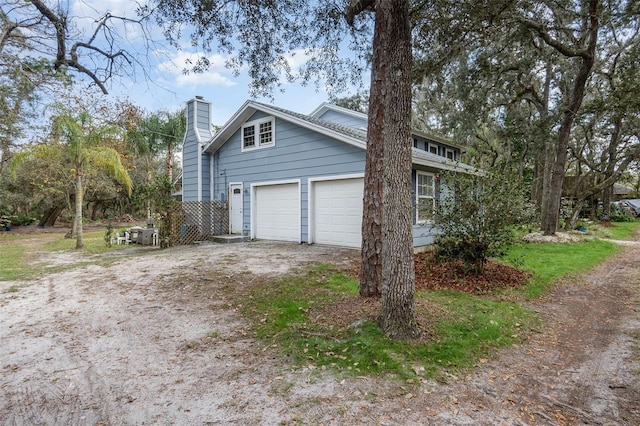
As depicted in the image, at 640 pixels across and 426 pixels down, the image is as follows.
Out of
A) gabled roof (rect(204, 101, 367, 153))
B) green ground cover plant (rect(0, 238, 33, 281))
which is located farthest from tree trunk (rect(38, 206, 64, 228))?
gabled roof (rect(204, 101, 367, 153))

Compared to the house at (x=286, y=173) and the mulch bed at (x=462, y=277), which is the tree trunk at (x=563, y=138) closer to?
the house at (x=286, y=173)

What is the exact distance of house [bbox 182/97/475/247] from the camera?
395 inches

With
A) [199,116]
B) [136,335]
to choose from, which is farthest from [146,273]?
[199,116]

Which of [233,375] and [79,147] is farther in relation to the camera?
[79,147]

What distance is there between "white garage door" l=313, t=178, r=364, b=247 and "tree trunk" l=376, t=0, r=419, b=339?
19.6 feet

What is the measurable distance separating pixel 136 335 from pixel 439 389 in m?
3.31

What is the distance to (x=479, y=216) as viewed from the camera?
6.29 m

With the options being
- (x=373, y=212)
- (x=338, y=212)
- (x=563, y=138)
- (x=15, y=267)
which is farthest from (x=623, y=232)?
(x=15, y=267)

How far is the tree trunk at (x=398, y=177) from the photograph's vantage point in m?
3.62

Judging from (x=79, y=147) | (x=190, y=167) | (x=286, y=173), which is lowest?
(x=286, y=173)

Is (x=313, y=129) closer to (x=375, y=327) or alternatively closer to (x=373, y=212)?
(x=373, y=212)

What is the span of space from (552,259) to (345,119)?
10.8 m

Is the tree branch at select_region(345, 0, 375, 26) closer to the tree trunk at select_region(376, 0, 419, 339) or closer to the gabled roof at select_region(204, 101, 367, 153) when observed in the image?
the tree trunk at select_region(376, 0, 419, 339)

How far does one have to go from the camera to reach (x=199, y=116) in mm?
13688
